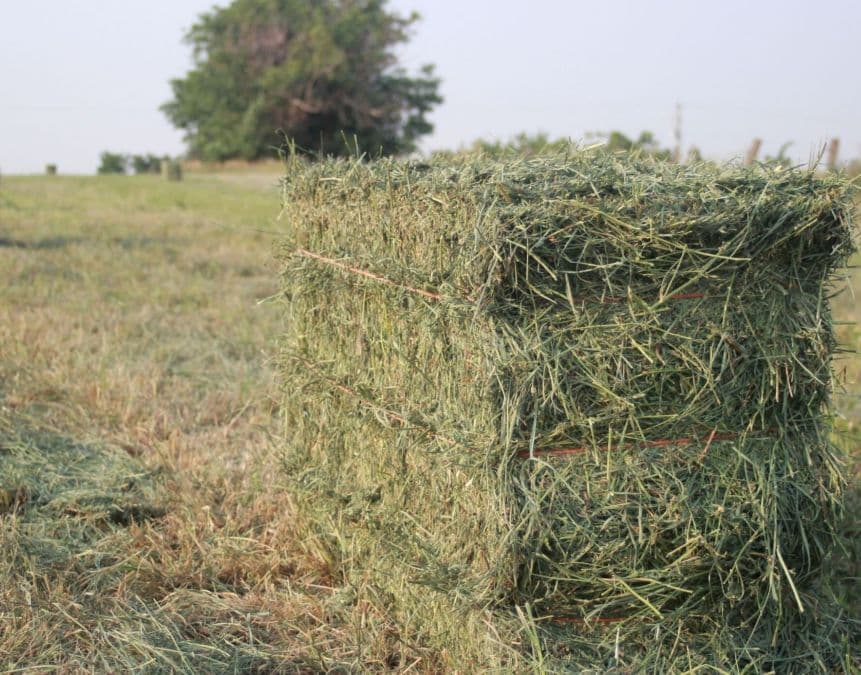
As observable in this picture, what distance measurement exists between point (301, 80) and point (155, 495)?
43.0 m

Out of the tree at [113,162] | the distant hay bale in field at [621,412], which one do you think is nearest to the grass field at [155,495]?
the distant hay bale in field at [621,412]

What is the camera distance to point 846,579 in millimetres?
4512

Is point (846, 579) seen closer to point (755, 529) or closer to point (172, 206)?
point (755, 529)

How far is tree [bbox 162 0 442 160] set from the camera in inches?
1812

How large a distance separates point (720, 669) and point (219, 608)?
2.07m

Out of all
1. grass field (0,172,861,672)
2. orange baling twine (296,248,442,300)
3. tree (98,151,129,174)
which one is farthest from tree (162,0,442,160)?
orange baling twine (296,248,442,300)

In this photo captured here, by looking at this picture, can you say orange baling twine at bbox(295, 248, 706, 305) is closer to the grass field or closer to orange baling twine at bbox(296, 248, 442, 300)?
orange baling twine at bbox(296, 248, 442, 300)

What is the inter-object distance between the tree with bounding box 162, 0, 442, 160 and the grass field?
120ft

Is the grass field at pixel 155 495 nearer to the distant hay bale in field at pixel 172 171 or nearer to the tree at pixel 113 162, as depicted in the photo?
the distant hay bale in field at pixel 172 171

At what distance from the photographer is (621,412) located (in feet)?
10.6

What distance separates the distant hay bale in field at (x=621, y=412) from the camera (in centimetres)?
314

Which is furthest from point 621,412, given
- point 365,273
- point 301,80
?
point 301,80

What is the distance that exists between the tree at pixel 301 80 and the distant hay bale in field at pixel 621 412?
141 feet

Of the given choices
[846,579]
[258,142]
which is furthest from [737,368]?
[258,142]
